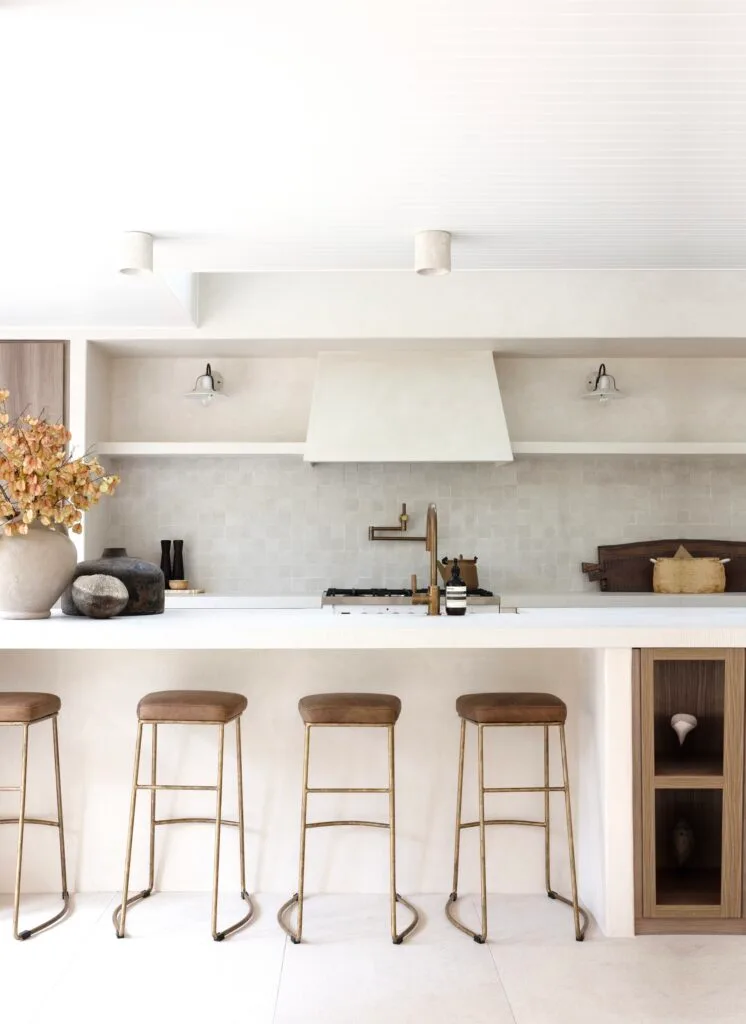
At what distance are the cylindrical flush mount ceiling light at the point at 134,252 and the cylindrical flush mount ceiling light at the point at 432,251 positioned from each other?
3.37 ft

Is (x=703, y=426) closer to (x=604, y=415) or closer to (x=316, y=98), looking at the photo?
(x=604, y=415)

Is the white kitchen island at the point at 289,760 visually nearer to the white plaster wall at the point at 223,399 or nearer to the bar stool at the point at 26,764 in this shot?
the bar stool at the point at 26,764

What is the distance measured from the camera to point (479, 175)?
9.55ft

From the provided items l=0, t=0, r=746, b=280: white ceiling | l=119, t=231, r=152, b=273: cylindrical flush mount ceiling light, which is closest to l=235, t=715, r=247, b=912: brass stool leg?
l=119, t=231, r=152, b=273: cylindrical flush mount ceiling light

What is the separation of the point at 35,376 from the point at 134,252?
1781 millimetres

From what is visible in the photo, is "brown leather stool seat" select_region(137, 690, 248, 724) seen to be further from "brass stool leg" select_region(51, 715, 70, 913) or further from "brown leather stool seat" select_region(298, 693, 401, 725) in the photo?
"brass stool leg" select_region(51, 715, 70, 913)

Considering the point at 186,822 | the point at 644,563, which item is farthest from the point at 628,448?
the point at 186,822

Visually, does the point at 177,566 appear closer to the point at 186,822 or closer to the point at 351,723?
the point at 186,822

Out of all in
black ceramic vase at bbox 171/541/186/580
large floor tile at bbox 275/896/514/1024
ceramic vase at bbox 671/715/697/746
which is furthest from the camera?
black ceramic vase at bbox 171/541/186/580

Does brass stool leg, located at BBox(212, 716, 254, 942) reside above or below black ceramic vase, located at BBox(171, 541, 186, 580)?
below

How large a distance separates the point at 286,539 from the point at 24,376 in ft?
5.71

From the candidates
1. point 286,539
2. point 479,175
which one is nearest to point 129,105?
point 479,175

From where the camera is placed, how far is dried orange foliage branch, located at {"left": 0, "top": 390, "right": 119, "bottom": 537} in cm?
286

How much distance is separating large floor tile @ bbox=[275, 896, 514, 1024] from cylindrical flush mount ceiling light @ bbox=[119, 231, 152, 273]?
94.1 inches
